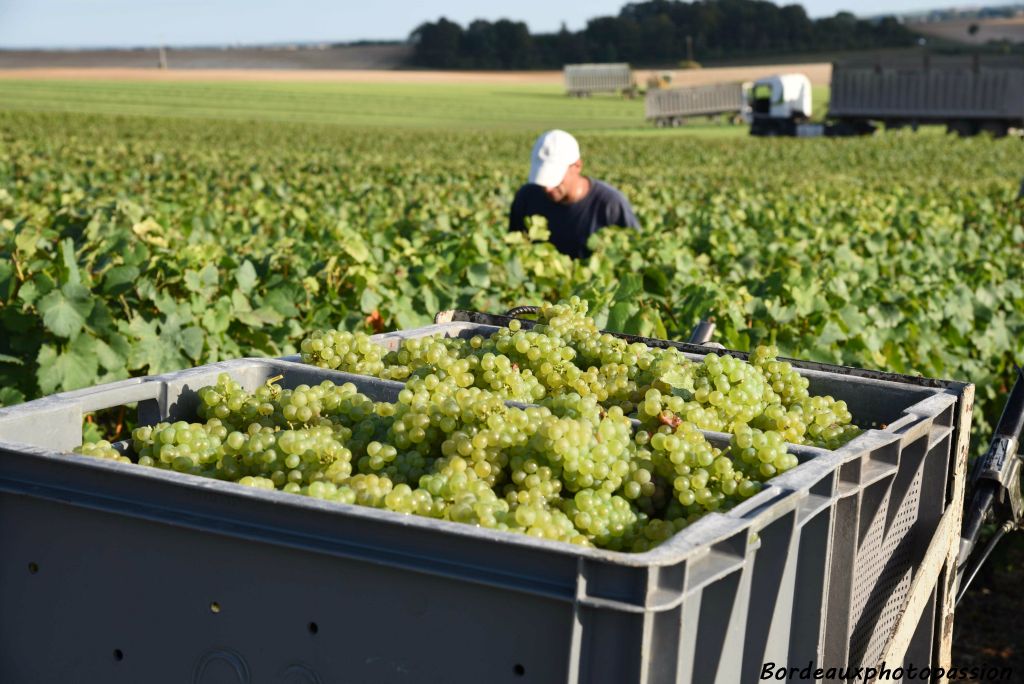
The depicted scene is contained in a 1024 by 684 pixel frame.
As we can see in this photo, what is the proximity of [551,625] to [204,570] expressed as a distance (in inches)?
20.4

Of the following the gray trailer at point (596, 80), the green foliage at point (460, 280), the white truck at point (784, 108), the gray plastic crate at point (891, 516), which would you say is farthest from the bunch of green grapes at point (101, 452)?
the gray trailer at point (596, 80)

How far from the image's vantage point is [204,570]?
1.68 metres

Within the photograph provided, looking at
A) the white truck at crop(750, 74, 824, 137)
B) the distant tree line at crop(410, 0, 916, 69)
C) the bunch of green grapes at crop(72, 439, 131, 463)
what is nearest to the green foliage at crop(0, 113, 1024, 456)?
the bunch of green grapes at crop(72, 439, 131, 463)

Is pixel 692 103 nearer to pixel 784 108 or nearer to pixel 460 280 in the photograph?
pixel 784 108

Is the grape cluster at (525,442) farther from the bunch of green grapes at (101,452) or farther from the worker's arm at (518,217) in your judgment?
the worker's arm at (518,217)

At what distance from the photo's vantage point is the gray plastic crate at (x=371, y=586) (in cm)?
147

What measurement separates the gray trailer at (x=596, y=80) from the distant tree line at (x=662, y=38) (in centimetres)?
3102

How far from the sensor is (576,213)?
702 cm

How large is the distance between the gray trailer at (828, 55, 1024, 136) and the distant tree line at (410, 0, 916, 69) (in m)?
63.6

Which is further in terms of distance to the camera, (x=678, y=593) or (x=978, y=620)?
(x=978, y=620)

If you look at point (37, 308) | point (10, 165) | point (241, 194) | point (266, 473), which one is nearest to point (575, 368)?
point (266, 473)

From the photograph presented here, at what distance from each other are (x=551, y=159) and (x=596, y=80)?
68.5 metres

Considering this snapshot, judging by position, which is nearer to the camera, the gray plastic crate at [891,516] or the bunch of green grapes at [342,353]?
the gray plastic crate at [891,516]

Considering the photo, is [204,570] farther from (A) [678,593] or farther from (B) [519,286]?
(B) [519,286]
